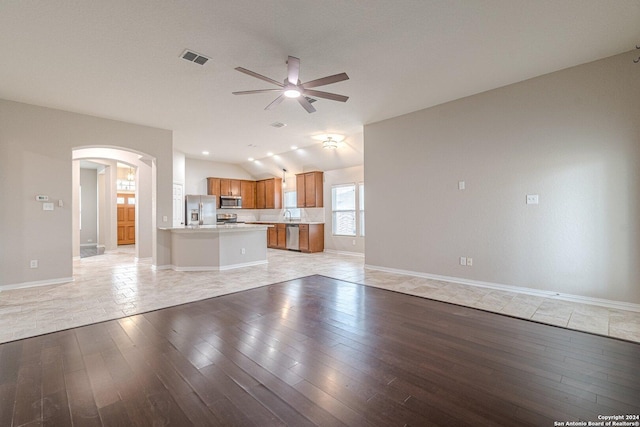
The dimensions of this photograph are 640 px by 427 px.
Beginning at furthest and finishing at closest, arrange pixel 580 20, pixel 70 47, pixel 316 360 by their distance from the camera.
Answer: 1. pixel 70 47
2. pixel 580 20
3. pixel 316 360

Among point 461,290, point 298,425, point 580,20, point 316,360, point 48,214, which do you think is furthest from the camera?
point 48,214

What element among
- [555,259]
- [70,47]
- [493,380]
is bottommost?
[493,380]

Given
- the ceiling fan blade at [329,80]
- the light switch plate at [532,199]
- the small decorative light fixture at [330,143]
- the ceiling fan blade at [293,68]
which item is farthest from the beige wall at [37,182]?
the light switch plate at [532,199]

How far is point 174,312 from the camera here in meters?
3.48

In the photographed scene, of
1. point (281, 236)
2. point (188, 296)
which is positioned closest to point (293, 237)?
point (281, 236)

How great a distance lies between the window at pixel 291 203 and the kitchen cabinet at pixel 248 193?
4.85ft

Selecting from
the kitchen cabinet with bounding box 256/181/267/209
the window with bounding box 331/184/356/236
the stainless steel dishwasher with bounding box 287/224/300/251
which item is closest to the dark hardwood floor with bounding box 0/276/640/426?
the window with bounding box 331/184/356/236

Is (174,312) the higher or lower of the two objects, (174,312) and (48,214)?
the lower

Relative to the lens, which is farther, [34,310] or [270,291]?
[270,291]

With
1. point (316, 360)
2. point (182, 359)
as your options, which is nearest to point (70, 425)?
point (182, 359)

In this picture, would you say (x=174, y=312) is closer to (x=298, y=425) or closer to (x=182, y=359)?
(x=182, y=359)

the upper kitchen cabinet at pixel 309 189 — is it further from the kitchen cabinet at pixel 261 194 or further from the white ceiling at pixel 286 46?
the white ceiling at pixel 286 46

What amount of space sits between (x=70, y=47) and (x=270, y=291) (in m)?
3.84

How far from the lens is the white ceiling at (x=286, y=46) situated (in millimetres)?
2592
